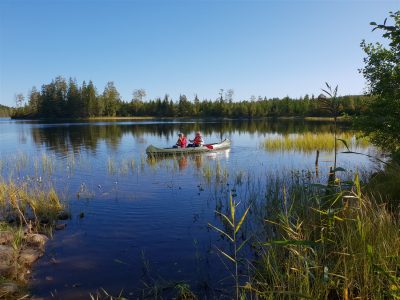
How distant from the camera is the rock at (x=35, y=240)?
325 inches

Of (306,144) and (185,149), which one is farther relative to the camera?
(306,144)

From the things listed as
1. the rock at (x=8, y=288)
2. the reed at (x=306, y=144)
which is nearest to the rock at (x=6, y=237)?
the rock at (x=8, y=288)

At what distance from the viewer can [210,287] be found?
20.9 ft

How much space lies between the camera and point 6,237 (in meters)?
8.10

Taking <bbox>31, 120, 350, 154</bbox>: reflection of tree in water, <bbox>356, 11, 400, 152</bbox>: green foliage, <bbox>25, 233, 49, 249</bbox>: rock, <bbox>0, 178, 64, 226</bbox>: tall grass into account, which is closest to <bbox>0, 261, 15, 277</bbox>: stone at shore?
<bbox>25, 233, 49, 249</bbox>: rock

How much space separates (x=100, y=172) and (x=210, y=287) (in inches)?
526

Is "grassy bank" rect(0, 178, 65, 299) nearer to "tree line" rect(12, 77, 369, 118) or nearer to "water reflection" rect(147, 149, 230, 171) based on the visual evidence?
"water reflection" rect(147, 149, 230, 171)

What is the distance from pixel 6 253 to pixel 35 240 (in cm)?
116

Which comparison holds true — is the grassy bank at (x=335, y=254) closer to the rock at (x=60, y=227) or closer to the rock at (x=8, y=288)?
the rock at (x=8, y=288)

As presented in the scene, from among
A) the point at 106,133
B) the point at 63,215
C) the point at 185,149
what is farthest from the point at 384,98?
the point at 106,133

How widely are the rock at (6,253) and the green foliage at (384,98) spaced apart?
11143mm

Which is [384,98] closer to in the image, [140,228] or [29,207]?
[140,228]

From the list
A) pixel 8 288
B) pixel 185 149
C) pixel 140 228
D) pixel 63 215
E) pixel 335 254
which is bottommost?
pixel 140 228

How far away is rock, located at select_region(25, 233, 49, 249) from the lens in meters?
8.27
